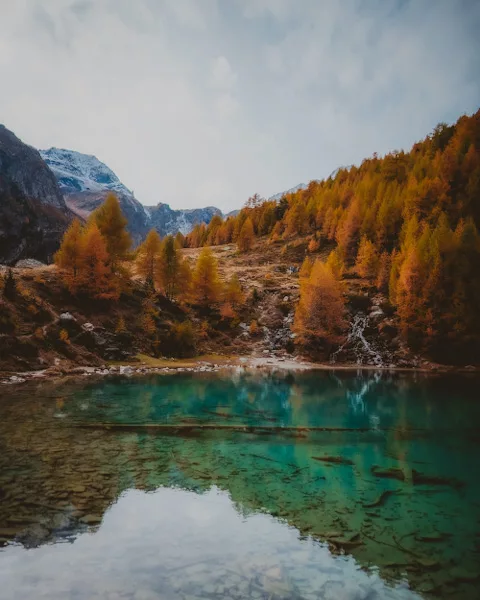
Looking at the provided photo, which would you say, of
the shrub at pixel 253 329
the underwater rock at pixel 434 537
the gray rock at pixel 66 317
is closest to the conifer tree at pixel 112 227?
the gray rock at pixel 66 317

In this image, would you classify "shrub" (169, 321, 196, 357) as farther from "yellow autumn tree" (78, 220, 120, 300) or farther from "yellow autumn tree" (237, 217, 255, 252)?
"yellow autumn tree" (237, 217, 255, 252)

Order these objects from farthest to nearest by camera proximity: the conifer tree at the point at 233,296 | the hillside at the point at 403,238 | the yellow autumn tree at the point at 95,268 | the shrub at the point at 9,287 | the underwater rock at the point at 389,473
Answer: the conifer tree at the point at 233,296
the hillside at the point at 403,238
the yellow autumn tree at the point at 95,268
the shrub at the point at 9,287
the underwater rock at the point at 389,473

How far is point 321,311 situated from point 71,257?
43.9 meters

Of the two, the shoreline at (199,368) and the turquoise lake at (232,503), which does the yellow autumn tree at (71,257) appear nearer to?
the shoreline at (199,368)

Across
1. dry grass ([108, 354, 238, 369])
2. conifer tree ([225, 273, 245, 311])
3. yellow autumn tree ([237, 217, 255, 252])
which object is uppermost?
yellow autumn tree ([237, 217, 255, 252])

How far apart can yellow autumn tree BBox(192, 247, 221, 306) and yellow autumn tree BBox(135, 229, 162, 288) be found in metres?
8.46

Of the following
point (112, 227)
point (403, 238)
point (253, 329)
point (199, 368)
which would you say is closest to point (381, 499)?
point (199, 368)

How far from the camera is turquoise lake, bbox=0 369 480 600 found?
31.3ft

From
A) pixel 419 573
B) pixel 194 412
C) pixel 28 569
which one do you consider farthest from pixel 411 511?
pixel 194 412

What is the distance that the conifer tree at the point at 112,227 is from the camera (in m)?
61.8

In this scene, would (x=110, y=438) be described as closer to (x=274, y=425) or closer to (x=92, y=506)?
(x=92, y=506)

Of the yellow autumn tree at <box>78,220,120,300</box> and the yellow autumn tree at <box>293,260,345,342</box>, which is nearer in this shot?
the yellow autumn tree at <box>78,220,120,300</box>

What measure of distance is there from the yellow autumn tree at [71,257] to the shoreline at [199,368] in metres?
15.4

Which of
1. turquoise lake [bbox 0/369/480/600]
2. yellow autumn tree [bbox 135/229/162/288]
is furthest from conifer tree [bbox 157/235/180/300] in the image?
turquoise lake [bbox 0/369/480/600]
